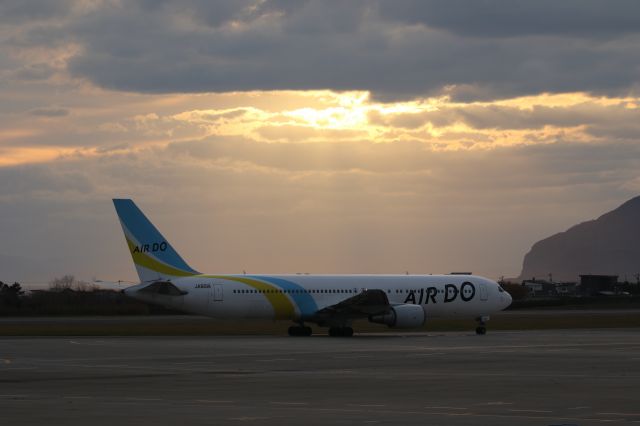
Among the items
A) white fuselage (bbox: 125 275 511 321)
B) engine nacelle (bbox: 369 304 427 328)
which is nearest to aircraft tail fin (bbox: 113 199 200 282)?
white fuselage (bbox: 125 275 511 321)

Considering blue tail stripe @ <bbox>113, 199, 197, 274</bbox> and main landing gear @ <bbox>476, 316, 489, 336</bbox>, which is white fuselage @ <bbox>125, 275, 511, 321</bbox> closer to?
main landing gear @ <bbox>476, 316, 489, 336</bbox>

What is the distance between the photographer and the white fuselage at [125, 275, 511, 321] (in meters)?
62.5

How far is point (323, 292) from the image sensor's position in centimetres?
6531

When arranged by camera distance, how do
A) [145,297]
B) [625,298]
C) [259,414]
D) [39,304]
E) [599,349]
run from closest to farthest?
[259,414] → [599,349] → [145,297] → [39,304] → [625,298]

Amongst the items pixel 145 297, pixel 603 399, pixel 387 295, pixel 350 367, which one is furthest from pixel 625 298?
pixel 603 399

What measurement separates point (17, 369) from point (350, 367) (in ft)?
32.2

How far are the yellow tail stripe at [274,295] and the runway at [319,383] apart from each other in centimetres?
1230

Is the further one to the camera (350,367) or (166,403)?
(350,367)

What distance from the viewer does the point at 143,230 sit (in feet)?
210

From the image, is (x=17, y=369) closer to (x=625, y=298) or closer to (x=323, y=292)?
(x=323, y=292)

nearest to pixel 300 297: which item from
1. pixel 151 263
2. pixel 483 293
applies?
pixel 151 263

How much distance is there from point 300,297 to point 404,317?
563 centimetres

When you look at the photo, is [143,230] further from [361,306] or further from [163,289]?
[361,306]

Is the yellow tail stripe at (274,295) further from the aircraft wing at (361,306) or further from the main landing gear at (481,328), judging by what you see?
the main landing gear at (481,328)
